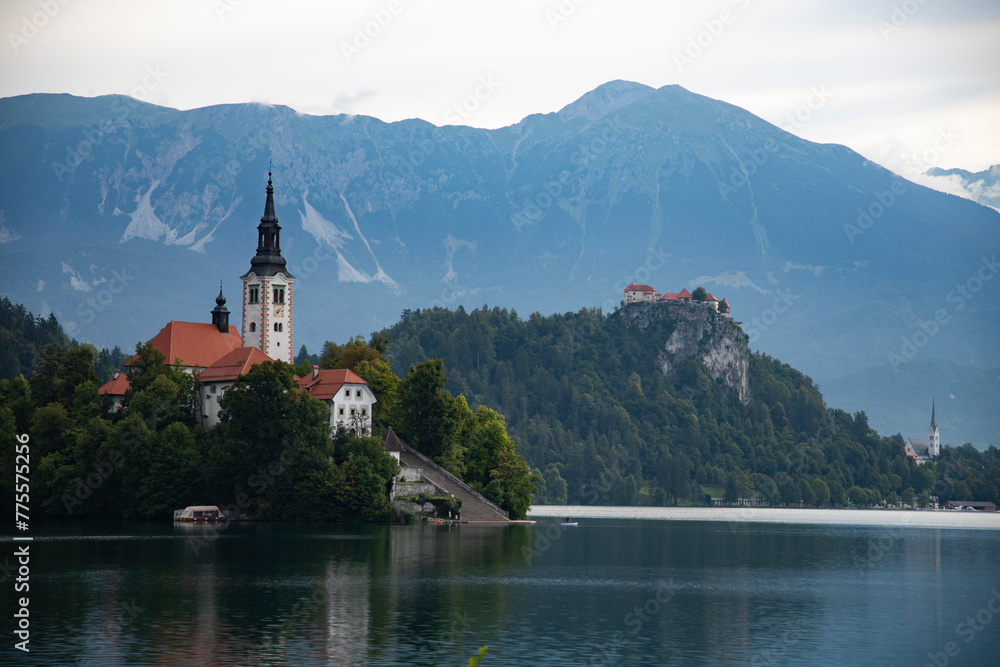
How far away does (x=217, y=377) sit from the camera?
113562 mm

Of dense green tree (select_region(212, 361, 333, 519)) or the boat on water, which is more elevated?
dense green tree (select_region(212, 361, 333, 519))

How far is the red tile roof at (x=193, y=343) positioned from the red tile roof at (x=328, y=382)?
43.0ft

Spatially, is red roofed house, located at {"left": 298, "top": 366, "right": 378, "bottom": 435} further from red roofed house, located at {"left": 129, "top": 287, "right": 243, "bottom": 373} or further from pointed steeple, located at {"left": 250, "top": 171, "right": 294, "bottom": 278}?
pointed steeple, located at {"left": 250, "top": 171, "right": 294, "bottom": 278}

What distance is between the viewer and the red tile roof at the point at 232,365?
11212 centimetres

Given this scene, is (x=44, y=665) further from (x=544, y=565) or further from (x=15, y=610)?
(x=544, y=565)


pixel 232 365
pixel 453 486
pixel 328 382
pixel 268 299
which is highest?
pixel 268 299

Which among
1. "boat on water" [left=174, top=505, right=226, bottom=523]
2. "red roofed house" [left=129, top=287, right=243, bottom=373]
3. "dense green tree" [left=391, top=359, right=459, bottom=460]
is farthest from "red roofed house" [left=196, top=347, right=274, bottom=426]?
"dense green tree" [left=391, top=359, right=459, bottom=460]

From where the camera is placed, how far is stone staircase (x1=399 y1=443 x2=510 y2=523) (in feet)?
366

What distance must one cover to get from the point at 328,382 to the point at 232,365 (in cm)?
951

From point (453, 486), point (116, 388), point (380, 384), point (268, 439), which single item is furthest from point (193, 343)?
point (453, 486)

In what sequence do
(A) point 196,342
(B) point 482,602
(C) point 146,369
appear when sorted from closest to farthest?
(B) point 482,602
(C) point 146,369
(A) point 196,342

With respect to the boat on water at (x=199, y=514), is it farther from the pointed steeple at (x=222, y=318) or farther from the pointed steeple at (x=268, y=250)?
the pointed steeple at (x=268, y=250)

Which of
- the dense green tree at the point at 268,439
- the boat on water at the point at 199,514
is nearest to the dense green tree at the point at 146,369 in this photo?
the dense green tree at the point at 268,439

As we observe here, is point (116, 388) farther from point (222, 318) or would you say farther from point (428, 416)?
point (428, 416)
